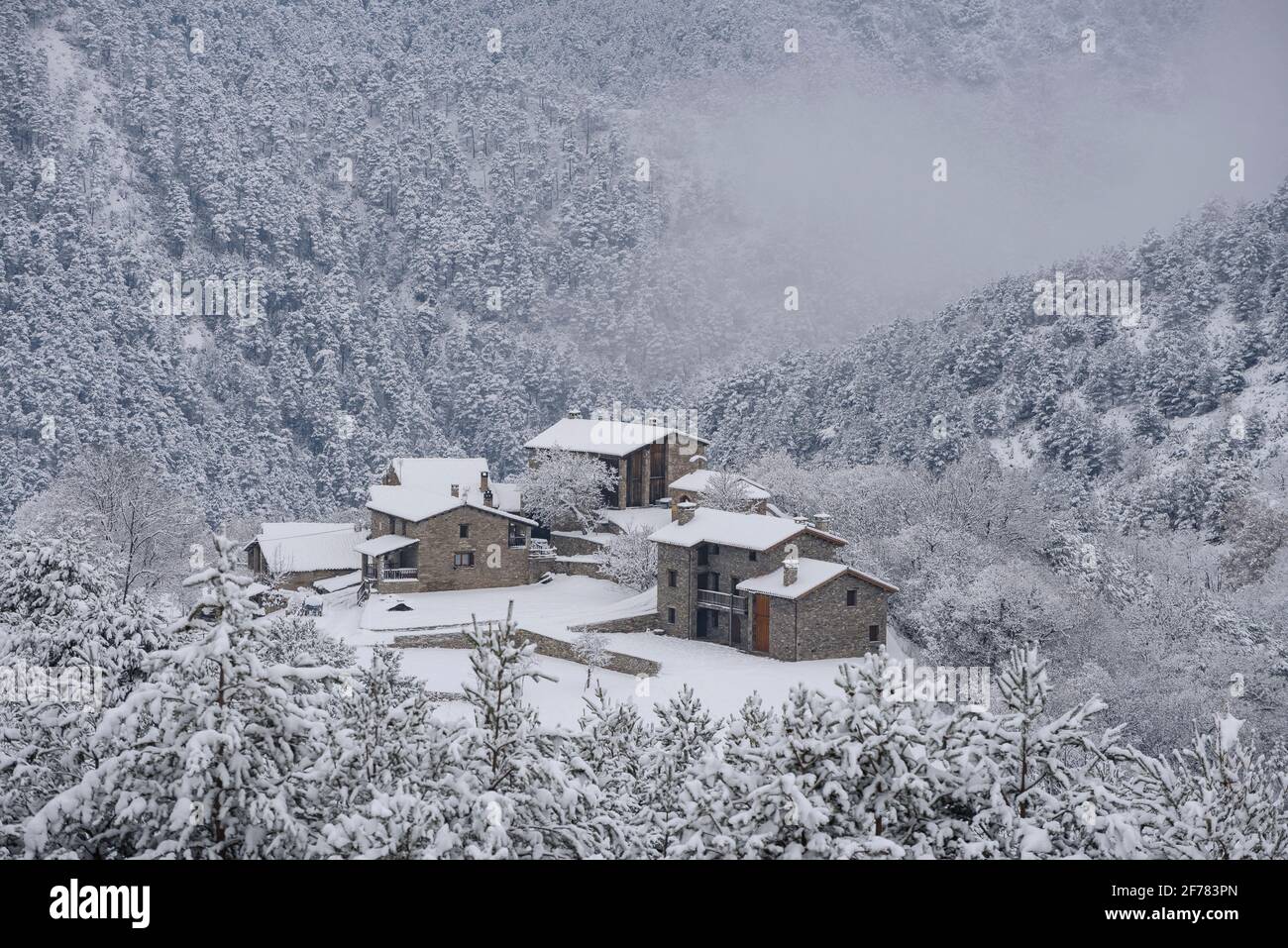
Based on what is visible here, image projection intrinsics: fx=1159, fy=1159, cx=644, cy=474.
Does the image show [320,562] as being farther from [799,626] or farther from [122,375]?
[122,375]

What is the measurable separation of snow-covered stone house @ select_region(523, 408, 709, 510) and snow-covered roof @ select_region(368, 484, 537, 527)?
6.71 m

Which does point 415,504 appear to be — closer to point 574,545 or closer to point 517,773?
point 574,545

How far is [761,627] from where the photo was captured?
44625 mm

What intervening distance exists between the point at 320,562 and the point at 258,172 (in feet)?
483

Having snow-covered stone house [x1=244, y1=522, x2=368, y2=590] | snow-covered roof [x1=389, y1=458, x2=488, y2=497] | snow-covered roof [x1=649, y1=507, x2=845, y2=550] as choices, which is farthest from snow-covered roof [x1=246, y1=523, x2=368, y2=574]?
snow-covered roof [x1=649, y1=507, x2=845, y2=550]

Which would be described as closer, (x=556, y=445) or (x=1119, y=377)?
(x=556, y=445)

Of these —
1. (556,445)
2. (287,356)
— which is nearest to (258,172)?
(287,356)

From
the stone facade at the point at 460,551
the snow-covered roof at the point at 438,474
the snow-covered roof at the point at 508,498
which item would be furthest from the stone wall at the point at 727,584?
the snow-covered roof at the point at 438,474

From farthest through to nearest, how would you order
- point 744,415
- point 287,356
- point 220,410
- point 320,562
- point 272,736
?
point 287,356 < point 220,410 < point 744,415 < point 320,562 < point 272,736

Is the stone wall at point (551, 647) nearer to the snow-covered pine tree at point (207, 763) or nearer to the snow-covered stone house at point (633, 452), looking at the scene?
Answer: the snow-covered stone house at point (633, 452)

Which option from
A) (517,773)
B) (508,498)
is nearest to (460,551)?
(508,498)

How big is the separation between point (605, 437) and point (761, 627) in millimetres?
23784

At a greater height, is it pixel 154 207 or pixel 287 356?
pixel 154 207
